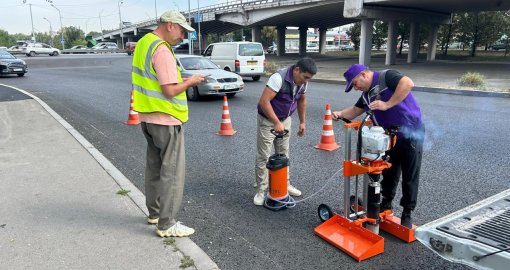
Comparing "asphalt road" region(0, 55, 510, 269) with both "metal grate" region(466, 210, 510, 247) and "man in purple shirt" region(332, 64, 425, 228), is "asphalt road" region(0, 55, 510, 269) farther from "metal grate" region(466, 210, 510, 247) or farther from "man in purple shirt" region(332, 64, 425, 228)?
"metal grate" region(466, 210, 510, 247)

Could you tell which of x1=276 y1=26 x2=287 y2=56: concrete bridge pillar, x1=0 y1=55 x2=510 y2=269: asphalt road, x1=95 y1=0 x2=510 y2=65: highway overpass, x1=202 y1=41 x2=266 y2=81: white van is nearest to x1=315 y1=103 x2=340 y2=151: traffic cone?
x1=0 y1=55 x2=510 y2=269: asphalt road

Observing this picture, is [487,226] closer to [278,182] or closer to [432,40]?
[278,182]

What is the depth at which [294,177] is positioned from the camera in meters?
5.40

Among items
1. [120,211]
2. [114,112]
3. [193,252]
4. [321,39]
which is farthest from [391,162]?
[321,39]

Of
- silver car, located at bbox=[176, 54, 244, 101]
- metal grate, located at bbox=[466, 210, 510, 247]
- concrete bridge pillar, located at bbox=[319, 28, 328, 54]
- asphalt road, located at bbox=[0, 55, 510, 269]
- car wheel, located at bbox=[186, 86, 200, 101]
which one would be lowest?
asphalt road, located at bbox=[0, 55, 510, 269]

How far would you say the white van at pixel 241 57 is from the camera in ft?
60.1

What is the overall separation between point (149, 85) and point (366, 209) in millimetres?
2163

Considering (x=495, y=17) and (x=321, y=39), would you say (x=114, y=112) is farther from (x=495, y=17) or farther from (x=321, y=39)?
(x=321, y=39)

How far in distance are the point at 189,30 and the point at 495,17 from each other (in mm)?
43535

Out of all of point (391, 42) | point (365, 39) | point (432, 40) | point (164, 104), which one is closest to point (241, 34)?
point (432, 40)

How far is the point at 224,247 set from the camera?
353 cm

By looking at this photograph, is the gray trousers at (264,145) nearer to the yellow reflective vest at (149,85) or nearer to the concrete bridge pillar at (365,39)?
the yellow reflective vest at (149,85)

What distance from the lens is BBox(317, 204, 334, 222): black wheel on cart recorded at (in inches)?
153

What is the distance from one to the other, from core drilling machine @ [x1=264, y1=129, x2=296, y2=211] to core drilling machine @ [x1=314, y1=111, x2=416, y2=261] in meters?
0.62
